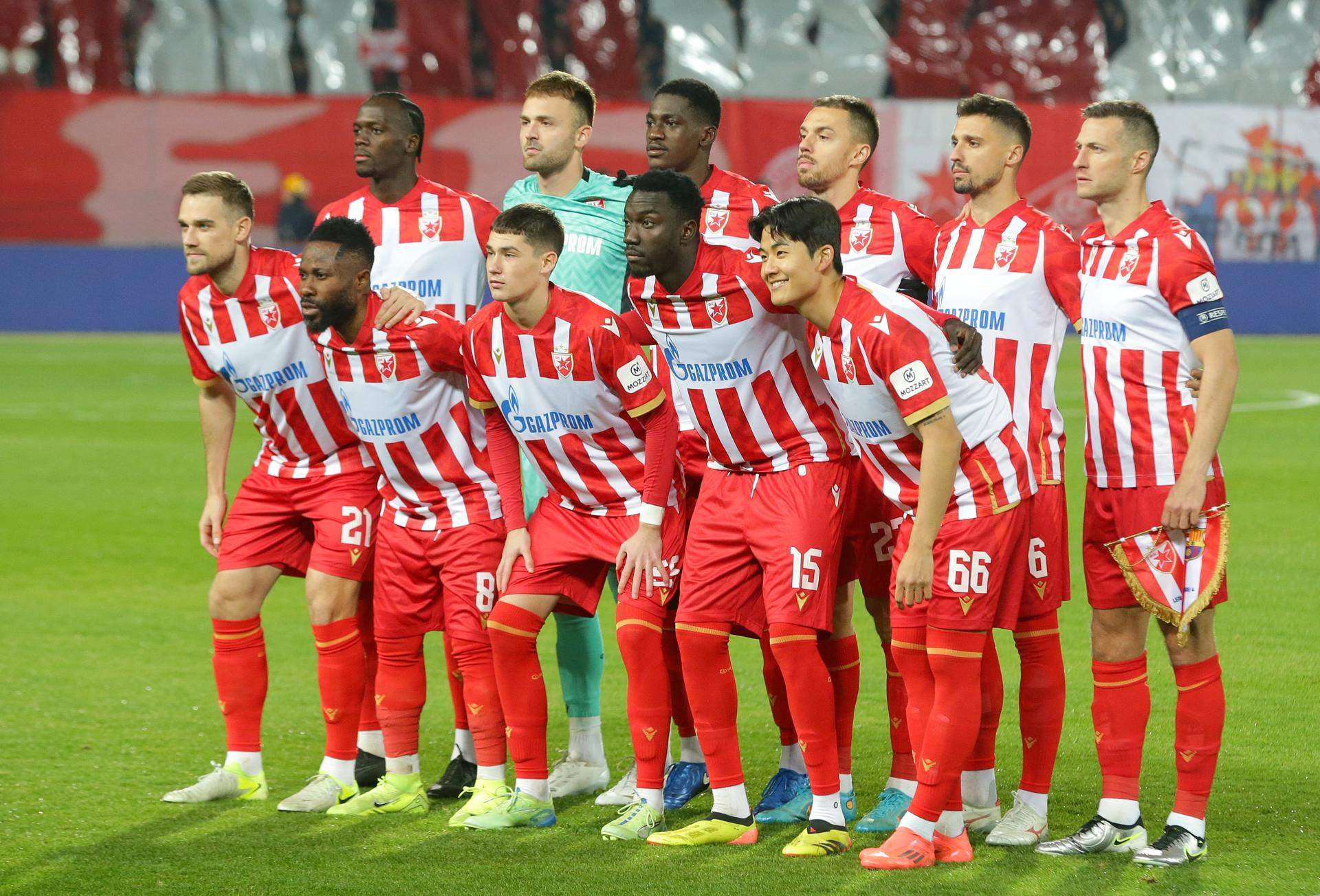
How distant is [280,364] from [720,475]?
168cm

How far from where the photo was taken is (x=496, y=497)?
5.64 metres

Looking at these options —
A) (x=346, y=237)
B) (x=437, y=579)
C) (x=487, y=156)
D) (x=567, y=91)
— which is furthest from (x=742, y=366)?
(x=487, y=156)

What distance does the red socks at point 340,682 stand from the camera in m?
5.59

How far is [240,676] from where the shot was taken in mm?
5711

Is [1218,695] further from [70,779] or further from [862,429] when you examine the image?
[70,779]

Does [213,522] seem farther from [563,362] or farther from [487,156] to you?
[487,156]

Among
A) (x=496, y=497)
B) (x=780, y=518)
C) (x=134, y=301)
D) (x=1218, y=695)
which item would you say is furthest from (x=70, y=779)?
(x=134, y=301)

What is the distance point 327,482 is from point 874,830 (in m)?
2.19

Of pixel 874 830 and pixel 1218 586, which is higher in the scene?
pixel 1218 586

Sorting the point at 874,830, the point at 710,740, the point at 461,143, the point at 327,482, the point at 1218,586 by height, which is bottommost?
the point at 874,830

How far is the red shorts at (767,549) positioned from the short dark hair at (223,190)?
198cm

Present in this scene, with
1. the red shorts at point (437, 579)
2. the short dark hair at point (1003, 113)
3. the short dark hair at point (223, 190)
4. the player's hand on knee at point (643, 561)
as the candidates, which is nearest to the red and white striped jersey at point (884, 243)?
the short dark hair at point (1003, 113)

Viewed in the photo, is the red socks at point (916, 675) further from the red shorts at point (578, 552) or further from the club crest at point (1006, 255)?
the club crest at point (1006, 255)

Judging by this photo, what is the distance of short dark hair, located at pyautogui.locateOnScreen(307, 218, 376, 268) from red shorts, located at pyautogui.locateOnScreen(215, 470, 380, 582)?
2.56ft
